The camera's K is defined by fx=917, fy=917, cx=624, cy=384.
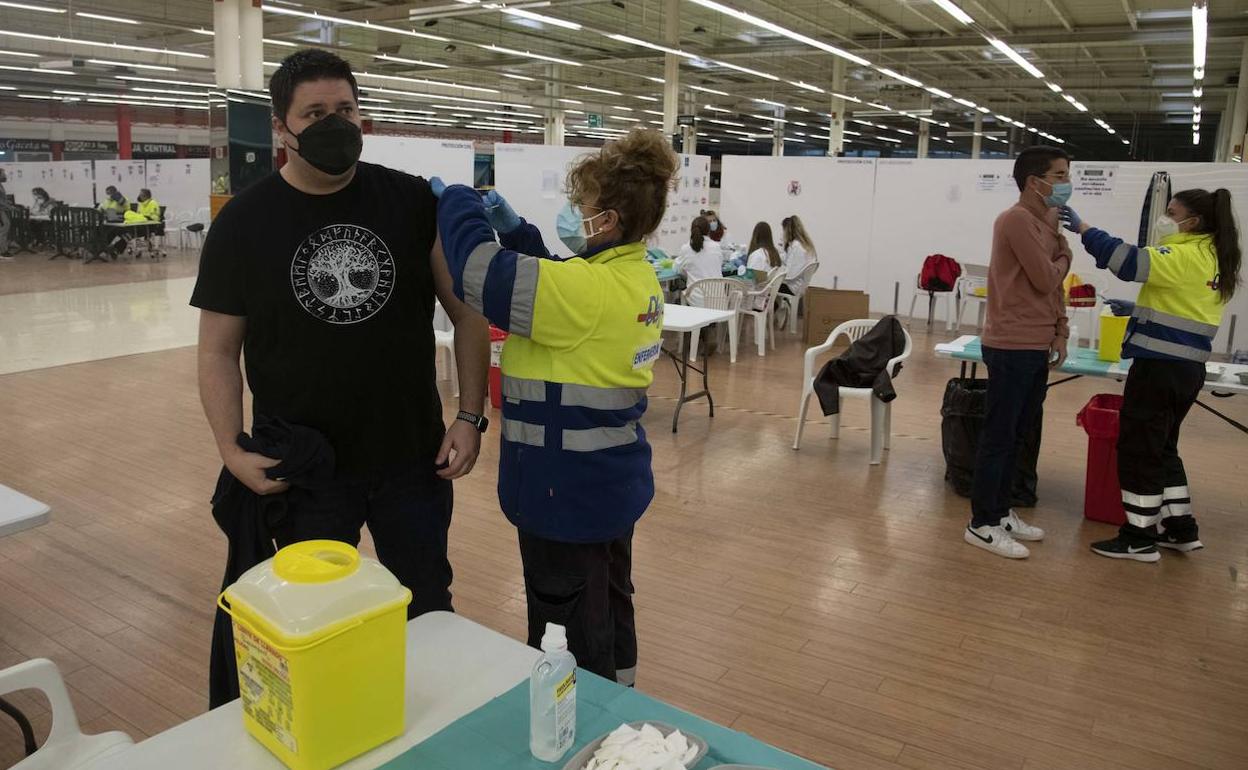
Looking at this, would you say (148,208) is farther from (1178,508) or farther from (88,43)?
(1178,508)

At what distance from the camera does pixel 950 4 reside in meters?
8.92

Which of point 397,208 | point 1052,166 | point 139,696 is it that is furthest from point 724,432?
point 397,208

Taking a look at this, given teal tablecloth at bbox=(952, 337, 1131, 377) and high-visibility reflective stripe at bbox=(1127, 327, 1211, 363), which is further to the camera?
teal tablecloth at bbox=(952, 337, 1131, 377)

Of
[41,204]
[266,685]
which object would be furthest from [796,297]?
[41,204]

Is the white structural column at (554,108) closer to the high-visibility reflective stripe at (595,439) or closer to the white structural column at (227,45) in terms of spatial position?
the white structural column at (227,45)

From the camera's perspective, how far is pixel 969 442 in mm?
4867

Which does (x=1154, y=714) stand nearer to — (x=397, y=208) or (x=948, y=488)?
(x=948, y=488)

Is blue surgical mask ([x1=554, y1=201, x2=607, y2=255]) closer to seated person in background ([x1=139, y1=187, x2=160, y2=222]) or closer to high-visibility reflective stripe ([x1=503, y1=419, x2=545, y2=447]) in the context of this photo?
high-visibility reflective stripe ([x1=503, y1=419, x2=545, y2=447])

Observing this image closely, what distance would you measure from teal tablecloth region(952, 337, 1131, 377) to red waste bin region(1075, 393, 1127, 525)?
14 cm

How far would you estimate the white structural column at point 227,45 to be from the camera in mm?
8938

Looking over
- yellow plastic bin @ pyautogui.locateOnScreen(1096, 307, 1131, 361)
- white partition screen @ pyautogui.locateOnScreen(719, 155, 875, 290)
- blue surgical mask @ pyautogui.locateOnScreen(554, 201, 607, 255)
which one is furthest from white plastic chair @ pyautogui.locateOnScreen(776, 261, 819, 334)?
blue surgical mask @ pyautogui.locateOnScreen(554, 201, 607, 255)

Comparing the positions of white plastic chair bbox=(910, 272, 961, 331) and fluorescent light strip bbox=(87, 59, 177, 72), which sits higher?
fluorescent light strip bbox=(87, 59, 177, 72)

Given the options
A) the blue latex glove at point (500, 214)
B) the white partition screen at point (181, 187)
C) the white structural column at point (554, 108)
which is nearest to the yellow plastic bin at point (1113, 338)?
the blue latex glove at point (500, 214)

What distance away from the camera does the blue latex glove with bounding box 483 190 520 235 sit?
196 centimetres
